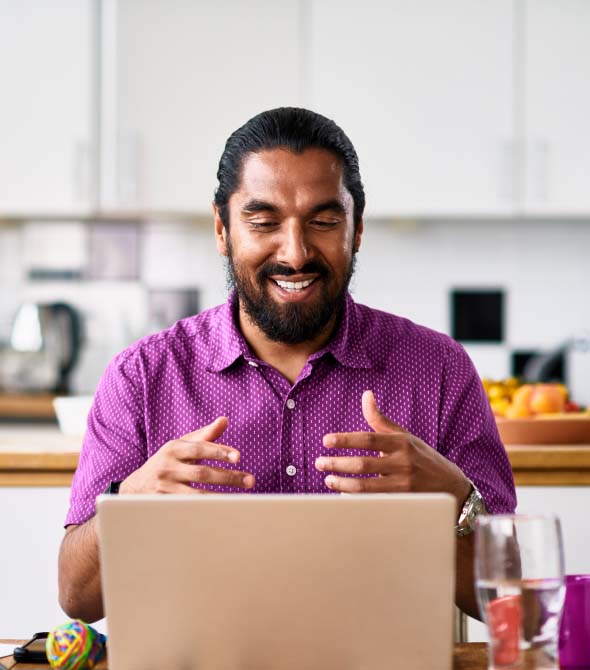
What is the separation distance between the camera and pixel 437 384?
1791 millimetres

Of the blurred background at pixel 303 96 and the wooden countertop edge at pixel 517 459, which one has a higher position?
the blurred background at pixel 303 96

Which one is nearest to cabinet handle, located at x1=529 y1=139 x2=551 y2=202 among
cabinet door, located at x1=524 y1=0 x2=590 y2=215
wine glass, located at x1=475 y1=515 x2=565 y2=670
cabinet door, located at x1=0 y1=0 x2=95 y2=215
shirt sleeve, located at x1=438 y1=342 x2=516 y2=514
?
cabinet door, located at x1=524 y1=0 x2=590 y2=215

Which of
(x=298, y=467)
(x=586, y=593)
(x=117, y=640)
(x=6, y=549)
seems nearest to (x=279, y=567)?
(x=117, y=640)

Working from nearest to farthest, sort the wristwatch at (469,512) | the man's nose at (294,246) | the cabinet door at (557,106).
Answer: the wristwatch at (469,512), the man's nose at (294,246), the cabinet door at (557,106)

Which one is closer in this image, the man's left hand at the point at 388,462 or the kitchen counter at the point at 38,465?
the man's left hand at the point at 388,462

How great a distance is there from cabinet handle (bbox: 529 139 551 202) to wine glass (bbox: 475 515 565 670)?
2.57 meters

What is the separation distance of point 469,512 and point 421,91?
86.3 inches

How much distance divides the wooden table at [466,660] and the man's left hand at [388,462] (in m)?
0.20

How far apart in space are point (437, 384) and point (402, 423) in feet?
0.30

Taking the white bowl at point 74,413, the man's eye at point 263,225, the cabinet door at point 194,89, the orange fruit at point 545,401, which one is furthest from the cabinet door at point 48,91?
the man's eye at point 263,225

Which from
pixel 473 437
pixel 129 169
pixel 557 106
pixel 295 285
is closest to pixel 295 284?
pixel 295 285

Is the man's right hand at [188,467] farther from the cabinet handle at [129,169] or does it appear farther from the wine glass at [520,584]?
the cabinet handle at [129,169]

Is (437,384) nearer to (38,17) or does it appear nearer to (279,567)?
(279,567)

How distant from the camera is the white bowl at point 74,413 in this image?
250 centimetres
